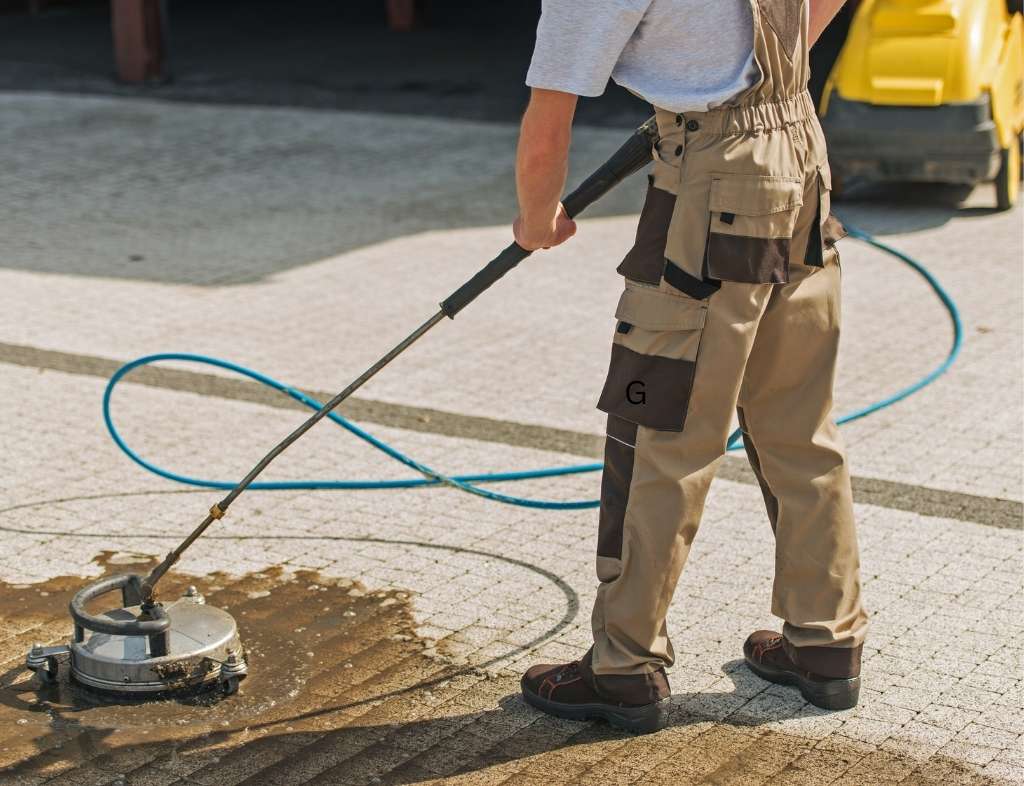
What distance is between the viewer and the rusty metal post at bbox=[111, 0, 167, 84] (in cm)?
A: 1523

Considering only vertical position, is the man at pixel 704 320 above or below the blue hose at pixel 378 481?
above

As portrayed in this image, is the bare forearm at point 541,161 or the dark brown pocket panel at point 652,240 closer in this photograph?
the bare forearm at point 541,161

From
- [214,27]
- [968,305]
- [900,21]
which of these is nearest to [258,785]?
[968,305]

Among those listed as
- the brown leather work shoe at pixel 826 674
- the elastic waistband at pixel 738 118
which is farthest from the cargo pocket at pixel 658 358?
the brown leather work shoe at pixel 826 674

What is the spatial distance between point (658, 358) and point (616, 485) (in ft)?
1.11

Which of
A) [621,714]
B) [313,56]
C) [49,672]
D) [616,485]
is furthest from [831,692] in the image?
[313,56]

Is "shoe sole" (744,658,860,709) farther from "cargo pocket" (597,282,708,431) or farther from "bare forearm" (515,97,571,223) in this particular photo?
"bare forearm" (515,97,571,223)

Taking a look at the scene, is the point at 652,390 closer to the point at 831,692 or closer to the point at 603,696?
the point at 603,696

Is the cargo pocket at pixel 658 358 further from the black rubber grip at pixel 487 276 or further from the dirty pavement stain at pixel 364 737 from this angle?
the dirty pavement stain at pixel 364 737

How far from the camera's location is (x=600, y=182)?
372 centimetres

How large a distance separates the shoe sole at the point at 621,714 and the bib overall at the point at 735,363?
10 centimetres

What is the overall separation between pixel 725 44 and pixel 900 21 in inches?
258

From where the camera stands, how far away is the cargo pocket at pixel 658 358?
3.51 metres

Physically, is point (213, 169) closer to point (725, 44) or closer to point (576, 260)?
point (576, 260)
